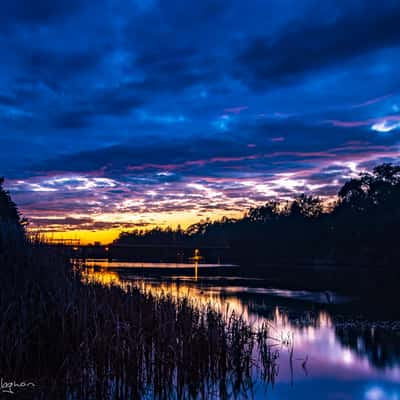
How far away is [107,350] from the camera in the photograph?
1146 centimetres

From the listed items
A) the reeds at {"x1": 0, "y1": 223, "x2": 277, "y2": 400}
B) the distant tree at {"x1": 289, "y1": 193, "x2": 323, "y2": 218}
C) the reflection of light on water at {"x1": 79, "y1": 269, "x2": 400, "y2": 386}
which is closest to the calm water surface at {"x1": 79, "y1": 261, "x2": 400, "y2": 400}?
the reflection of light on water at {"x1": 79, "y1": 269, "x2": 400, "y2": 386}

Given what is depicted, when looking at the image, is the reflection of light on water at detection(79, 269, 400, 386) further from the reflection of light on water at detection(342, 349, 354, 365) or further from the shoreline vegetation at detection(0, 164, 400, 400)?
the shoreline vegetation at detection(0, 164, 400, 400)

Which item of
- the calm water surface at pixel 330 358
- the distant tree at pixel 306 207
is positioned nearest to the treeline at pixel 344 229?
the distant tree at pixel 306 207

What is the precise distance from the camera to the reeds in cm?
1091

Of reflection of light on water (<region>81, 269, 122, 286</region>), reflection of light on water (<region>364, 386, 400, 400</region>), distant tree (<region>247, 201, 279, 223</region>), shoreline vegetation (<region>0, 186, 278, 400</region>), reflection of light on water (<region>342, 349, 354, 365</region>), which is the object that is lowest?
reflection of light on water (<region>364, 386, 400, 400</region>)

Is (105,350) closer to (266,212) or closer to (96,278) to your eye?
(96,278)

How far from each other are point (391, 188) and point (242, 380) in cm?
9615

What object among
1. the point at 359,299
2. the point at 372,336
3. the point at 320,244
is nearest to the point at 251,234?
the point at 320,244

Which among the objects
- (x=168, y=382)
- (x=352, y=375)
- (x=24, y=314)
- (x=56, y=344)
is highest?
(x=24, y=314)

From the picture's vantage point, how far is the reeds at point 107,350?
10906 millimetres

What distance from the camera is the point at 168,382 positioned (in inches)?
464

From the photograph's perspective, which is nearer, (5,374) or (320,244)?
(5,374)

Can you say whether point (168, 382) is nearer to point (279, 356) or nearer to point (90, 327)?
point (90, 327)

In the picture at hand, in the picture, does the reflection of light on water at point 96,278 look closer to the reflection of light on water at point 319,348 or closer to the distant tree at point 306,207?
the reflection of light on water at point 319,348
